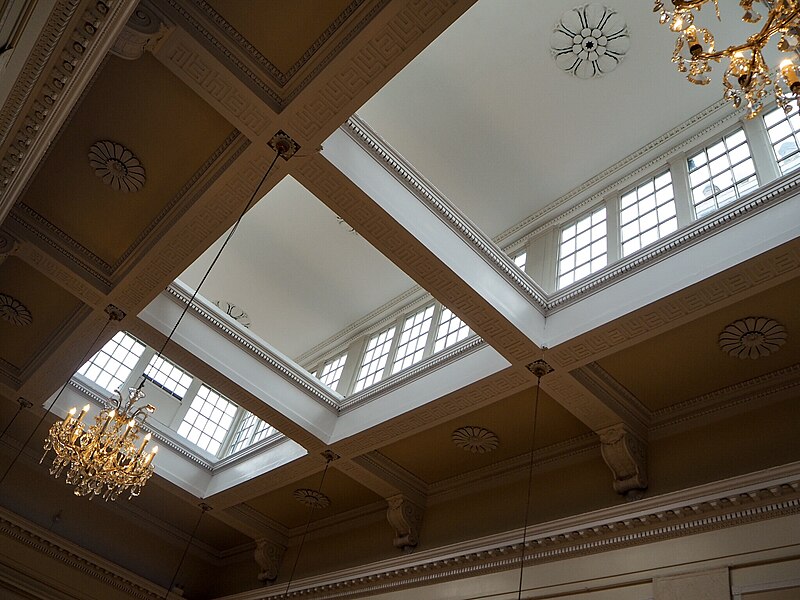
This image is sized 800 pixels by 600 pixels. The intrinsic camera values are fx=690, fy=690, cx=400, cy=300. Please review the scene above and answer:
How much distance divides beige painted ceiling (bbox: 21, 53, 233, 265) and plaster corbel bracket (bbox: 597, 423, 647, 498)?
4971 millimetres

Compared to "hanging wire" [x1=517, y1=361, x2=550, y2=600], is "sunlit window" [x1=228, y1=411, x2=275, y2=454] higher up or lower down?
higher up

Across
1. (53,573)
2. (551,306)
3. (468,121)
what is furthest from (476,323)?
(53,573)

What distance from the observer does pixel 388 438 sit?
28.7ft

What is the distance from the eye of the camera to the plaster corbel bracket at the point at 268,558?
11516 mm

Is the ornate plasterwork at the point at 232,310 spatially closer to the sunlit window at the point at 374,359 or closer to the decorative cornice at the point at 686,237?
the sunlit window at the point at 374,359

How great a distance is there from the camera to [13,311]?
859 cm

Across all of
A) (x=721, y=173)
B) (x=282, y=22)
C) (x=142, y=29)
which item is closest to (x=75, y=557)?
(x=142, y=29)

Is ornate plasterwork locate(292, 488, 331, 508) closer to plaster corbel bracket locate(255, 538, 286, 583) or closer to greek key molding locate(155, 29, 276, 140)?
plaster corbel bracket locate(255, 538, 286, 583)

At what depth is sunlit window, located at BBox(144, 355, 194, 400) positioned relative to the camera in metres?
12.2

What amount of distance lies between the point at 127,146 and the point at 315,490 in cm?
611

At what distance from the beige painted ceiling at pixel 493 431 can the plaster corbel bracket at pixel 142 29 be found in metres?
5.06

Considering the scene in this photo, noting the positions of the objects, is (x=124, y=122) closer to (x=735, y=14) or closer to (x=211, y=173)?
(x=211, y=173)

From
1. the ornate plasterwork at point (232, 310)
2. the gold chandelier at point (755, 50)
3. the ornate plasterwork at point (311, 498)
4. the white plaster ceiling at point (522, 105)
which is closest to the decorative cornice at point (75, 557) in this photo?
the ornate plasterwork at point (311, 498)

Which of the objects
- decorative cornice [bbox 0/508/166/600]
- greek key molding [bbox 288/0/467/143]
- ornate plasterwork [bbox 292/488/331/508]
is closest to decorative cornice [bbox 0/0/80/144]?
greek key molding [bbox 288/0/467/143]
